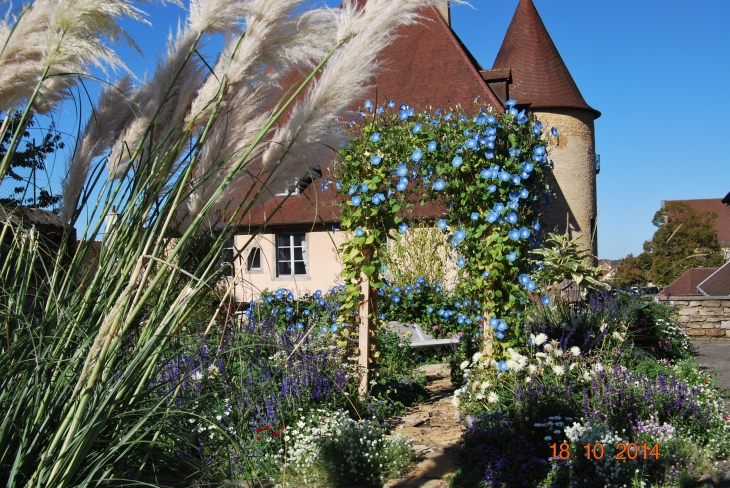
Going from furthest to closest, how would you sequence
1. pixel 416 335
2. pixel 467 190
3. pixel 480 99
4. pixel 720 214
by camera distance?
pixel 720 214 < pixel 480 99 < pixel 416 335 < pixel 467 190

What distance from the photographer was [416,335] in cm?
686

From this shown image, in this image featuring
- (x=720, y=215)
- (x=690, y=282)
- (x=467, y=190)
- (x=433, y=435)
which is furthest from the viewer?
(x=720, y=215)

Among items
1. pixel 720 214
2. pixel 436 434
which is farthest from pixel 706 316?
pixel 720 214

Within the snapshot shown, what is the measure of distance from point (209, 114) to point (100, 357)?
0.69m

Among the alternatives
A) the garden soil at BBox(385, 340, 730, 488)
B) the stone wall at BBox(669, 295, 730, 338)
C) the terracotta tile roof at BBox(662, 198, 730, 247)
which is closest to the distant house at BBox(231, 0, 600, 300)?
the stone wall at BBox(669, 295, 730, 338)

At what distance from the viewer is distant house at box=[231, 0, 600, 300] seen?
13.9 m

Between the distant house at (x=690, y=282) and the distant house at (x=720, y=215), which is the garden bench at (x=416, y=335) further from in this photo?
the distant house at (x=720, y=215)

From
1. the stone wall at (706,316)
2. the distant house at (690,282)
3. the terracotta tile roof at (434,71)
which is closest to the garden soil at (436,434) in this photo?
the stone wall at (706,316)

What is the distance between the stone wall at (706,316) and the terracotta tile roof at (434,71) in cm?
622

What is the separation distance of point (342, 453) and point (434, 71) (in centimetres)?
1259

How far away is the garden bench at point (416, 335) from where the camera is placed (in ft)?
Result: 21.0

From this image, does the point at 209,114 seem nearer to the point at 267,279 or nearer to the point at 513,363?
the point at 513,363
